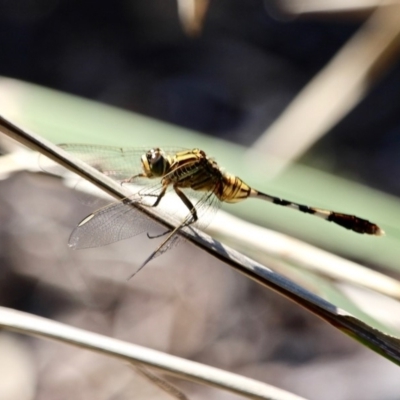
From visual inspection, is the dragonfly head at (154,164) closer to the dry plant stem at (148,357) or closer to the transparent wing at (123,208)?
the transparent wing at (123,208)

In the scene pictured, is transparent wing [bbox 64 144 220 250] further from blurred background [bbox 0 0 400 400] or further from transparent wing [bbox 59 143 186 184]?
blurred background [bbox 0 0 400 400]

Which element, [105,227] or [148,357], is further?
[105,227]

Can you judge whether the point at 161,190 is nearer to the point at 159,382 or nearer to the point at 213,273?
the point at 159,382

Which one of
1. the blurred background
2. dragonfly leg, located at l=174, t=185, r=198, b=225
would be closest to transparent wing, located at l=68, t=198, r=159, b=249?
dragonfly leg, located at l=174, t=185, r=198, b=225

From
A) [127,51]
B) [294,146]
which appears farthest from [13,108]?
[127,51]

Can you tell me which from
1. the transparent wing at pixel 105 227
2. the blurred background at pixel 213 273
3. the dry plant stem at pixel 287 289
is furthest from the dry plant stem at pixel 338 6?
the dry plant stem at pixel 287 289

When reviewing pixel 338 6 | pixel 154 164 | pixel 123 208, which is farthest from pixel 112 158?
pixel 338 6
